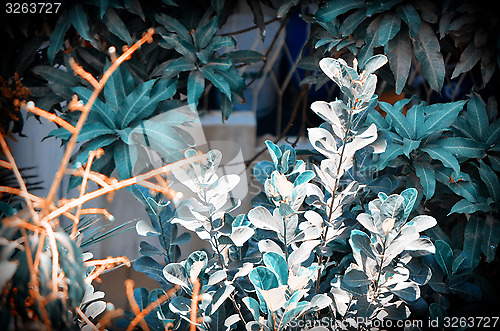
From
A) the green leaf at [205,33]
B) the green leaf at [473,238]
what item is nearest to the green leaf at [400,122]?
the green leaf at [473,238]

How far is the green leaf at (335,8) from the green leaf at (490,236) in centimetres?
77

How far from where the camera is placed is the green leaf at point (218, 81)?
1.38m

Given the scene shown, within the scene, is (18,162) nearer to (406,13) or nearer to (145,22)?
(145,22)

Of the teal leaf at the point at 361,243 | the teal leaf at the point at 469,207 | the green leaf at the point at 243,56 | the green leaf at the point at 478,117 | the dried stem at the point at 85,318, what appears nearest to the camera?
the dried stem at the point at 85,318

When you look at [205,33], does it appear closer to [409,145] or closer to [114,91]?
[114,91]

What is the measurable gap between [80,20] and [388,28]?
954 mm

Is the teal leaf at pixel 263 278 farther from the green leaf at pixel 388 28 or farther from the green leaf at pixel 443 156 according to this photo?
the green leaf at pixel 388 28

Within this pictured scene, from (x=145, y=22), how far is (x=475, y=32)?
111cm

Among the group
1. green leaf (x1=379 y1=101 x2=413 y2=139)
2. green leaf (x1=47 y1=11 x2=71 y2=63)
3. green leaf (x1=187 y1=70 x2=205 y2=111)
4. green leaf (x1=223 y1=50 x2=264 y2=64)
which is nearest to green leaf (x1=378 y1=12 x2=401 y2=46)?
green leaf (x1=379 y1=101 x2=413 y2=139)

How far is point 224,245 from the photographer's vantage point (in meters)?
1.07

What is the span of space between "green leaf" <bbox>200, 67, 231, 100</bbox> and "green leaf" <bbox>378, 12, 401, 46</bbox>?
19.4 inches

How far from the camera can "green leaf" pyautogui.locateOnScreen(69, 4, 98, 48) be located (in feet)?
4.37

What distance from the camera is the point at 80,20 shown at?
4.39 feet

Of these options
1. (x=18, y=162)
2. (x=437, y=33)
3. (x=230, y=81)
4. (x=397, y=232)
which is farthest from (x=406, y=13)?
(x=18, y=162)
